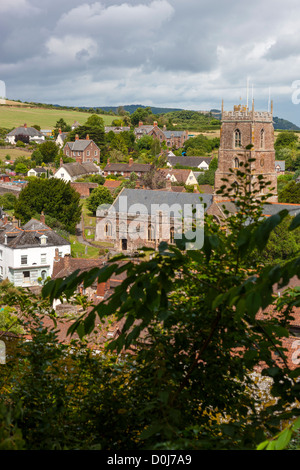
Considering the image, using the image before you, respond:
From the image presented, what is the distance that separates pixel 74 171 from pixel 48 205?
3526 cm

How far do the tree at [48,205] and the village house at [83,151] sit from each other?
49.5 m

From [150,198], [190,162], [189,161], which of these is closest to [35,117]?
[189,161]

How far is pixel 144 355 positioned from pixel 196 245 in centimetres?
150

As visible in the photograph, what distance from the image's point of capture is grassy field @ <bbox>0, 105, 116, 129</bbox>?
510 feet

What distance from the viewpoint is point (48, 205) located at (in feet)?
195

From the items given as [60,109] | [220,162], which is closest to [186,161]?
[220,162]

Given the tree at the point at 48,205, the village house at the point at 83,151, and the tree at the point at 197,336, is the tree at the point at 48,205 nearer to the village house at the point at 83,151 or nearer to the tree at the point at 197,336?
the village house at the point at 83,151

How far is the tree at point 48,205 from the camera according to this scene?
59.2m

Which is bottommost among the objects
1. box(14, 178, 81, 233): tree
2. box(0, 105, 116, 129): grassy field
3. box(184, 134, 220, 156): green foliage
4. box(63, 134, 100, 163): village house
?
box(14, 178, 81, 233): tree

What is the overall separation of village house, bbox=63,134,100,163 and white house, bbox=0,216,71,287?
6721 cm

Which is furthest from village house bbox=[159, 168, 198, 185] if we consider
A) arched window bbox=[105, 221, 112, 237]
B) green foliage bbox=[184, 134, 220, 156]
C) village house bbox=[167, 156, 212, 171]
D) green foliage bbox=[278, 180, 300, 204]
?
green foliage bbox=[184, 134, 220, 156]

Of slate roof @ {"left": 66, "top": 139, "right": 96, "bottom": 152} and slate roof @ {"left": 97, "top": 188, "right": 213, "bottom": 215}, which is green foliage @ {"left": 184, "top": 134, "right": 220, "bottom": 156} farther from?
slate roof @ {"left": 97, "top": 188, "right": 213, "bottom": 215}
